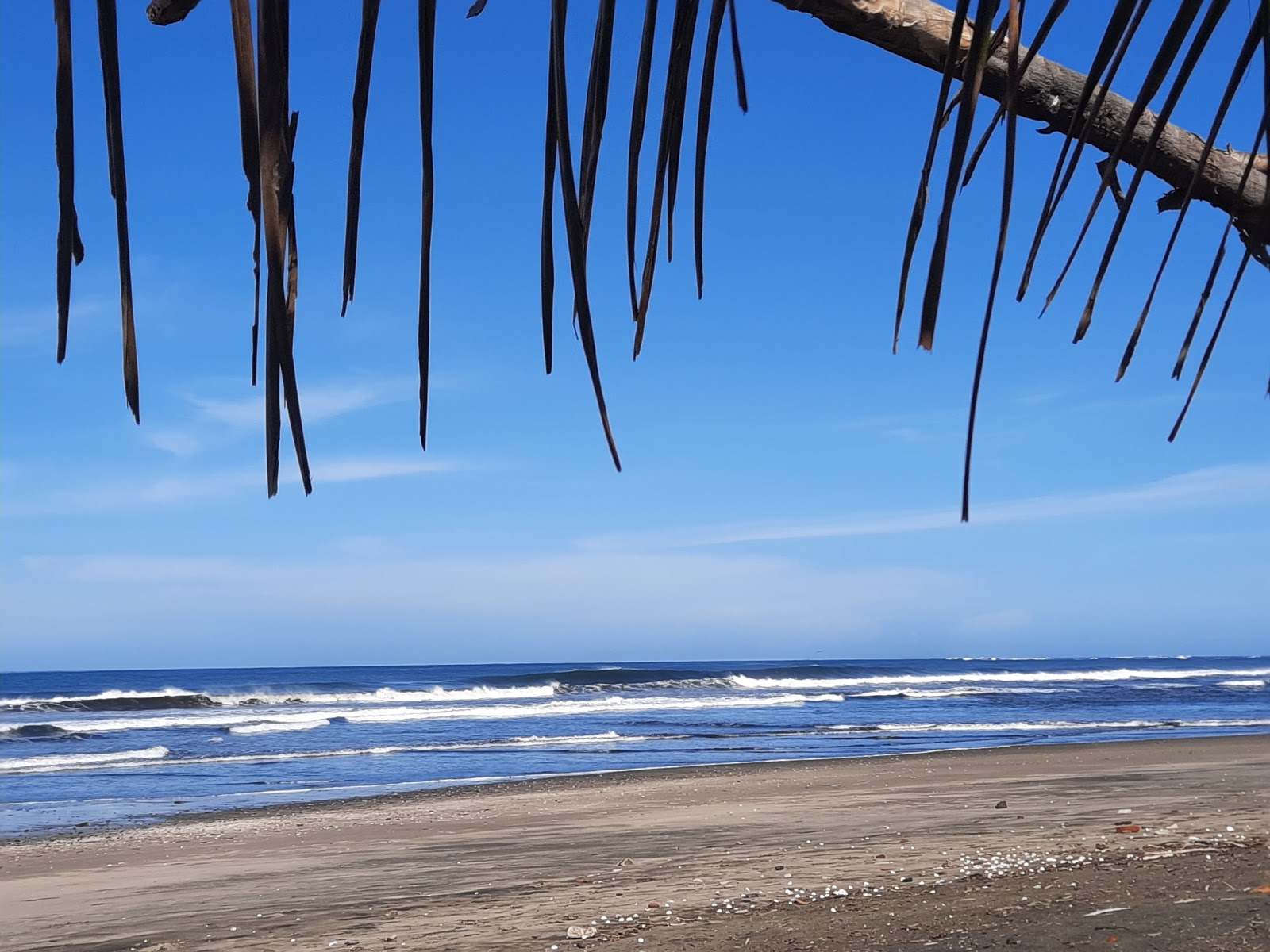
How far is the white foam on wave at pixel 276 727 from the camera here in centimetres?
2361

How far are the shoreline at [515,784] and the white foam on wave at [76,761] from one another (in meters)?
6.58

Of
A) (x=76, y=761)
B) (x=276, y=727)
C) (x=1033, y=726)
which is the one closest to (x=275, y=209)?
(x=76, y=761)

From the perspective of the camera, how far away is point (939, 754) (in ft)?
54.2

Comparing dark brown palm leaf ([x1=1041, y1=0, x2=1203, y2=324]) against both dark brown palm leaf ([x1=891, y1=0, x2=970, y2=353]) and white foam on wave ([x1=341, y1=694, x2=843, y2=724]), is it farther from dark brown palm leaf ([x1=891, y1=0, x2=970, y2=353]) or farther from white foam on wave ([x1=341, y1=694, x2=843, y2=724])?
white foam on wave ([x1=341, y1=694, x2=843, y2=724])

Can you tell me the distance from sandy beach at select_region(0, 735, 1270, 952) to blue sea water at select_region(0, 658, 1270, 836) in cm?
317

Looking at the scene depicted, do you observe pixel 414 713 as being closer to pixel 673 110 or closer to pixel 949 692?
pixel 949 692

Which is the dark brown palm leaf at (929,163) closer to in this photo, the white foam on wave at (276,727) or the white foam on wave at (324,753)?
the white foam on wave at (324,753)

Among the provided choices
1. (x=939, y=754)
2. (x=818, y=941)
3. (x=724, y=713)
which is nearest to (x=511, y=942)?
(x=818, y=941)

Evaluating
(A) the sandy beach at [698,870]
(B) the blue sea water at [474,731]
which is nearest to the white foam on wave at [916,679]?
(B) the blue sea water at [474,731]

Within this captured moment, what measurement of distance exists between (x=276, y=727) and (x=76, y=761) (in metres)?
6.50

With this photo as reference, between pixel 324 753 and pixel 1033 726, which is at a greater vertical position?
pixel 324 753

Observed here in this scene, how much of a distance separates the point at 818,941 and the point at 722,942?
1.41 ft

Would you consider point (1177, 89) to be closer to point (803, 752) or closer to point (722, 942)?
point (722, 942)

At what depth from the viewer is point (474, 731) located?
76.1 ft
